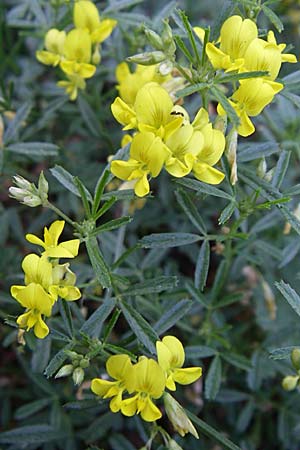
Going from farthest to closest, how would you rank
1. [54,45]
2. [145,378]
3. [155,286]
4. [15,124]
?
[15,124] → [54,45] → [155,286] → [145,378]

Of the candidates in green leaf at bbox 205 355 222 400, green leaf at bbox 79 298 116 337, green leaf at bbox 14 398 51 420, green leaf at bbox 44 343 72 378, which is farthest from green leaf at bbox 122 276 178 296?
green leaf at bbox 14 398 51 420

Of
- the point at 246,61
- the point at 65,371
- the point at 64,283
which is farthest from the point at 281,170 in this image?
the point at 65,371

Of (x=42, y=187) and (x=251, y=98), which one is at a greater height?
(x=251, y=98)

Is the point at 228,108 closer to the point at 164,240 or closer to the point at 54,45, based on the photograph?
the point at 164,240

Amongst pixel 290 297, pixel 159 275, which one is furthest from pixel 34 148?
pixel 290 297

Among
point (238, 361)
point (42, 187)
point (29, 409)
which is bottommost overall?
point (29, 409)

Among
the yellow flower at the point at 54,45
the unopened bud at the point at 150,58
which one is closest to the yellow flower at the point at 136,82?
the unopened bud at the point at 150,58

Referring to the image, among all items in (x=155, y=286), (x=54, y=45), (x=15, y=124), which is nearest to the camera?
(x=155, y=286)

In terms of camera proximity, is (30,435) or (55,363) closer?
(55,363)

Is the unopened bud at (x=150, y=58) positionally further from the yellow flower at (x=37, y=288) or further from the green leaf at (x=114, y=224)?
the yellow flower at (x=37, y=288)
